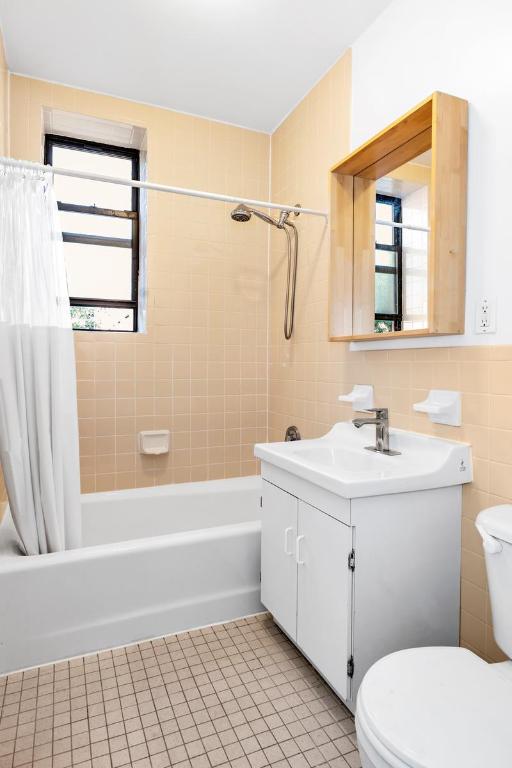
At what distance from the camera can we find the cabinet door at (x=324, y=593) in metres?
1.35

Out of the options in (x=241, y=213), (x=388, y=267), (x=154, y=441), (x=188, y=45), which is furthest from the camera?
(x=154, y=441)

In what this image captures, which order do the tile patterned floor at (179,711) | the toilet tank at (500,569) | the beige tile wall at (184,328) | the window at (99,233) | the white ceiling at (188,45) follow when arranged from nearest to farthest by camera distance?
1. the toilet tank at (500,569)
2. the tile patterned floor at (179,711)
3. the white ceiling at (188,45)
4. the beige tile wall at (184,328)
5. the window at (99,233)

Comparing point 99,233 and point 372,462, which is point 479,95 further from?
point 99,233

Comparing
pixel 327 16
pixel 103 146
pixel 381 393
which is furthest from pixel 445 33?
pixel 103 146

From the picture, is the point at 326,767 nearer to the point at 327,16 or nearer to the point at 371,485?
the point at 371,485

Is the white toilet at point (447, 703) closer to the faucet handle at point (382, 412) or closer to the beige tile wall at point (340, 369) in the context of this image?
the beige tile wall at point (340, 369)

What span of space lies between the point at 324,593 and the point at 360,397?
858 millimetres

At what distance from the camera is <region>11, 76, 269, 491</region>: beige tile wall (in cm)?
257

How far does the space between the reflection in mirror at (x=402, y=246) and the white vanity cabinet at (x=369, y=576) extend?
0.66 metres

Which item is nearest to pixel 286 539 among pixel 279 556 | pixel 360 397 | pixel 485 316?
pixel 279 556

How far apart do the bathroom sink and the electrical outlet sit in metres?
0.38

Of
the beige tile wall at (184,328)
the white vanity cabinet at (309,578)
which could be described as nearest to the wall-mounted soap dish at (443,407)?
the white vanity cabinet at (309,578)

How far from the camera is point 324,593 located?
4.75 feet

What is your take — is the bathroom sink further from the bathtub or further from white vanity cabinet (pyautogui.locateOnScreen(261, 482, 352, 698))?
the bathtub
